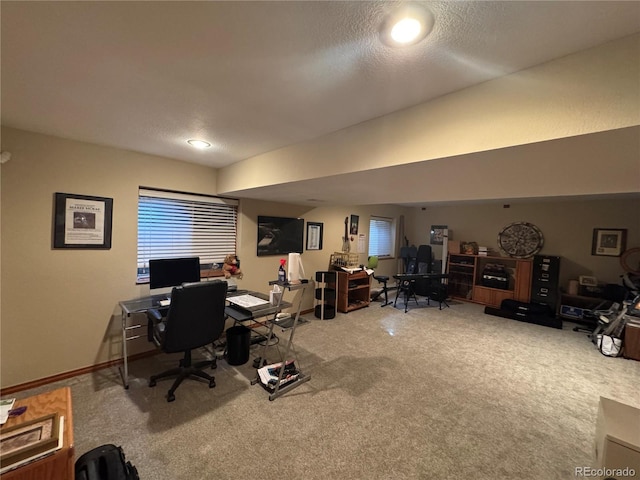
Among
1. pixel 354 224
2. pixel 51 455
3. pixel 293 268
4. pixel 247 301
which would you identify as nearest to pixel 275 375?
pixel 247 301

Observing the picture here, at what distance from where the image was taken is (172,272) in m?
2.87

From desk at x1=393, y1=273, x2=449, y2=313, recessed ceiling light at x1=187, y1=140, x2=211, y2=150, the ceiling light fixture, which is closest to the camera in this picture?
the ceiling light fixture

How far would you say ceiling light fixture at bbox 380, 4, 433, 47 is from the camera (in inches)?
34.6

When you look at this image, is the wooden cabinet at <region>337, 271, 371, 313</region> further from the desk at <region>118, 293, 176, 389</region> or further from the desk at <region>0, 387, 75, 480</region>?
the desk at <region>0, 387, 75, 480</region>

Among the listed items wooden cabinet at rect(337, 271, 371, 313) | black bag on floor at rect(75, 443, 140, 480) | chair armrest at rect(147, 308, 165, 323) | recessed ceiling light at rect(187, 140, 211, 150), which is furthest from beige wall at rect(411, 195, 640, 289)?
black bag on floor at rect(75, 443, 140, 480)

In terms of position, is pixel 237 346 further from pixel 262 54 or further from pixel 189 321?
pixel 262 54

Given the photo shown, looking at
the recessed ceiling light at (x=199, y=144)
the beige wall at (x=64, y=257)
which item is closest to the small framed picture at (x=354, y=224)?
the beige wall at (x=64, y=257)

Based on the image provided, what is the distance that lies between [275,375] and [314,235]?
2.66 meters

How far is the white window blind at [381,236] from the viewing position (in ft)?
20.2

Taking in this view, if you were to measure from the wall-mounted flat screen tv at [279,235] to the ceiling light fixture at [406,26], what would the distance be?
318 cm

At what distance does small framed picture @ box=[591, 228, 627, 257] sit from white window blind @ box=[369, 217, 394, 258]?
378 cm

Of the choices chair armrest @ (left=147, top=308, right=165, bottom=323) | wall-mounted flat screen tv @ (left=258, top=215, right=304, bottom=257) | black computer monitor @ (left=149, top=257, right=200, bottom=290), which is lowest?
chair armrest @ (left=147, top=308, right=165, bottom=323)

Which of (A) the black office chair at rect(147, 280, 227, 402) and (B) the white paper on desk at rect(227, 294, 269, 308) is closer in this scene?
(A) the black office chair at rect(147, 280, 227, 402)

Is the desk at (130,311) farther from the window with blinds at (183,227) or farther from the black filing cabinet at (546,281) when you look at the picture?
the black filing cabinet at (546,281)
